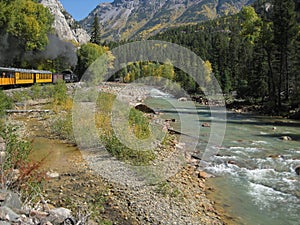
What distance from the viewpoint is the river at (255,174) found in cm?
954

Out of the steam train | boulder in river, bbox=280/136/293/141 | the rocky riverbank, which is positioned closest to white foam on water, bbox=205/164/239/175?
the rocky riverbank

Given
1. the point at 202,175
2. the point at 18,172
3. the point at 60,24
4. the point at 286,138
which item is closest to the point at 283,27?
the point at 286,138

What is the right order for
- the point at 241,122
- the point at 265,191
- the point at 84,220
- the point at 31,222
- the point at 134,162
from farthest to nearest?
the point at 241,122 < the point at 134,162 < the point at 265,191 < the point at 84,220 < the point at 31,222

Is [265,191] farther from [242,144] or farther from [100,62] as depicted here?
[100,62]

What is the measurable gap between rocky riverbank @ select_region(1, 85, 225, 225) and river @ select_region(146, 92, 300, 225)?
2.90ft

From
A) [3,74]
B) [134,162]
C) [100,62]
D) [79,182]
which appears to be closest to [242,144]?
[134,162]

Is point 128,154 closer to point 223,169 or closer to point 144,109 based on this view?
point 223,169

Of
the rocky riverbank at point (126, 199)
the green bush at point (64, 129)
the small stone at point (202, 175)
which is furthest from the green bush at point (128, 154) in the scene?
the green bush at point (64, 129)

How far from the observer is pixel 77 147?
14375 millimetres

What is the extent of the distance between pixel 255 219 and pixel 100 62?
177ft

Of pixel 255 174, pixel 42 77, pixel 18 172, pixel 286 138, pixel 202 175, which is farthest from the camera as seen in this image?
pixel 42 77

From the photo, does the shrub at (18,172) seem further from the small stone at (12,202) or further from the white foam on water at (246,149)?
the white foam on water at (246,149)

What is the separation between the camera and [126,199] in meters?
9.20

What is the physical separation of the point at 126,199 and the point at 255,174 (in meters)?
6.15
